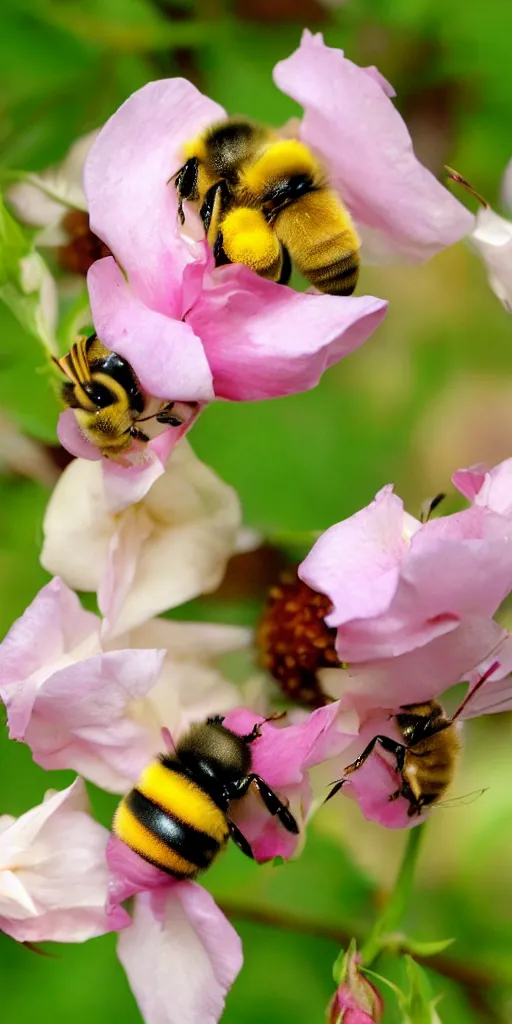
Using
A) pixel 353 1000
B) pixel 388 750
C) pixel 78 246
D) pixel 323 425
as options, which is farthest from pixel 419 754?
pixel 323 425

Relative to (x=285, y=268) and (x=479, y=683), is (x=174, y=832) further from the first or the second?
(x=285, y=268)

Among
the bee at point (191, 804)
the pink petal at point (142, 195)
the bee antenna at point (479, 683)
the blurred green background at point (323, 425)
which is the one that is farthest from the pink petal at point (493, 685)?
the blurred green background at point (323, 425)

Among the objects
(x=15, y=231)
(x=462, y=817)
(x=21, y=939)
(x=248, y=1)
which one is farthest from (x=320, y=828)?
(x=248, y=1)

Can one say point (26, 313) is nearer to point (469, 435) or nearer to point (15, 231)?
point (15, 231)

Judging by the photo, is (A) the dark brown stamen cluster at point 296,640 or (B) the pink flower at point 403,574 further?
(A) the dark brown stamen cluster at point 296,640

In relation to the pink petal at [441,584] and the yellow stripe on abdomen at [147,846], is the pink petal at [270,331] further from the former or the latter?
the yellow stripe on abdomen at [147,846]

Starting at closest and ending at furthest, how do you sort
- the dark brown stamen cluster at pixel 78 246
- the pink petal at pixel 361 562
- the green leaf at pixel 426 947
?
1. the pink petal at pixel 361 562
2. the green leaf at pixel 426 947
3. the dark brown stamen cluster at pixel 78 246
